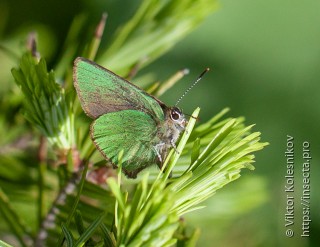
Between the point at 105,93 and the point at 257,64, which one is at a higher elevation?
the point at 257,64

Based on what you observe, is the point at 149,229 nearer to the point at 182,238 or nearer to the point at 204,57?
the point at 182,238

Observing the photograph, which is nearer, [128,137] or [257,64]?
[128,137]
